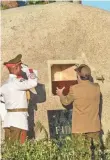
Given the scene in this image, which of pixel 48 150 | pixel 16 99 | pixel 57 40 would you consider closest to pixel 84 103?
pixel 16 99

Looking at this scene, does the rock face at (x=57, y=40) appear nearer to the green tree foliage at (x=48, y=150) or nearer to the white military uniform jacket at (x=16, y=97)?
the white military uniform jacket at (x=16, y=97)

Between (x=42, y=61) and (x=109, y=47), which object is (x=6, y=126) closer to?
(x=42, y=61)

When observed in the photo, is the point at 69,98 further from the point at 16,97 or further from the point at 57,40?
the point at 57,40

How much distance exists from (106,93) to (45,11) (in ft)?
5.31

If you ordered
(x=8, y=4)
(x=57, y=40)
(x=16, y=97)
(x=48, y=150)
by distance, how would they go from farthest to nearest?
(x=8, y=4) < (x=57, y=40) < (x=16, y=97) < (x=48, y=150)

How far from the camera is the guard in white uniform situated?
8234 millimetres

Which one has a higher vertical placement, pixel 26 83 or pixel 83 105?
pixel 26 83

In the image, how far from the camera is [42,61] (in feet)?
30.2

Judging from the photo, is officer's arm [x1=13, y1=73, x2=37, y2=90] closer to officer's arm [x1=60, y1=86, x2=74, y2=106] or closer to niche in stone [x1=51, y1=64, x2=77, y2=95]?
officer's arm [x1=60, y1=86, x2=74, y2=106]

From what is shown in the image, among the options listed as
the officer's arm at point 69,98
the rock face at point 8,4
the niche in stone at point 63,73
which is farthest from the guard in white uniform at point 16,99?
the rock face at point 8,4

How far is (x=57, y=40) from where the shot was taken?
9.29 m

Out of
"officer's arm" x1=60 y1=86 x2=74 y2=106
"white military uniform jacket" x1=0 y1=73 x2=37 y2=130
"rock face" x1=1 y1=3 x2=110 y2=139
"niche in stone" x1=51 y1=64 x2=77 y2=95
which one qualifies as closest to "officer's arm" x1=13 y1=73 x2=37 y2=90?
"white military uniform jacket" x1=0 y1=73 x2=37 y2=130

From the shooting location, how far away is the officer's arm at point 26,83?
26.8 feet

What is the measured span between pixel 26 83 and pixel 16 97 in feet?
0.83
